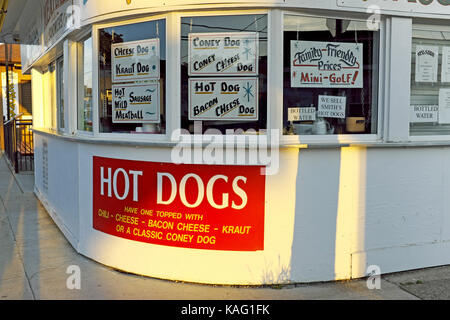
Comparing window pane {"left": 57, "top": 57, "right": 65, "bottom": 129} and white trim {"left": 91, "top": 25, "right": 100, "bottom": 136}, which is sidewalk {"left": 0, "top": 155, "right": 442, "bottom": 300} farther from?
window pane {"left": 57, "top": 57, "right": 65, "bottom": 129}

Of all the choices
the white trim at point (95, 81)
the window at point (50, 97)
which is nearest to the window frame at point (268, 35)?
the white trim at point (95, 81)

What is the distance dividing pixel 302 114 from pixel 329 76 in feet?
1.48

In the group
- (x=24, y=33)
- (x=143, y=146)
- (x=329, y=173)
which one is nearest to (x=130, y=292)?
(x=143, y=146)

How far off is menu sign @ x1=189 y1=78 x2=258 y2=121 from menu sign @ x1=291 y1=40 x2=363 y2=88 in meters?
0.43

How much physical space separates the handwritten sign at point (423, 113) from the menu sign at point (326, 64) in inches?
26.6

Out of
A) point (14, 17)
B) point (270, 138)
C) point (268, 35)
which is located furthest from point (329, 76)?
point (14, 17)

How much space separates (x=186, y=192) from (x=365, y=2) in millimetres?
2397

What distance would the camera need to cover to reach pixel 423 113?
15.9 ft

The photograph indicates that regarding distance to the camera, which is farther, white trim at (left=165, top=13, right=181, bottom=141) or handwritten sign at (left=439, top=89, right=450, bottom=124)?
handwritten sign at (left=439, top=89, right=450, bottom=124)

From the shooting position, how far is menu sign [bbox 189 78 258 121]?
4297 mm

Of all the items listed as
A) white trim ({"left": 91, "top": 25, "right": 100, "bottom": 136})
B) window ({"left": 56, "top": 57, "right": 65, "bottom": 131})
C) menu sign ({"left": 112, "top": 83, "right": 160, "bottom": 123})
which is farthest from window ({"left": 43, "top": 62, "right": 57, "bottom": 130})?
menu sign ({"left": 112, "top": 83, "right": 160, "bottom": 123})

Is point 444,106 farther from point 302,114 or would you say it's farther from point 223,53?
point 223,53

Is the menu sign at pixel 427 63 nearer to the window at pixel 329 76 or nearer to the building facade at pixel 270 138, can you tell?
the building facade at pixel 270 138
